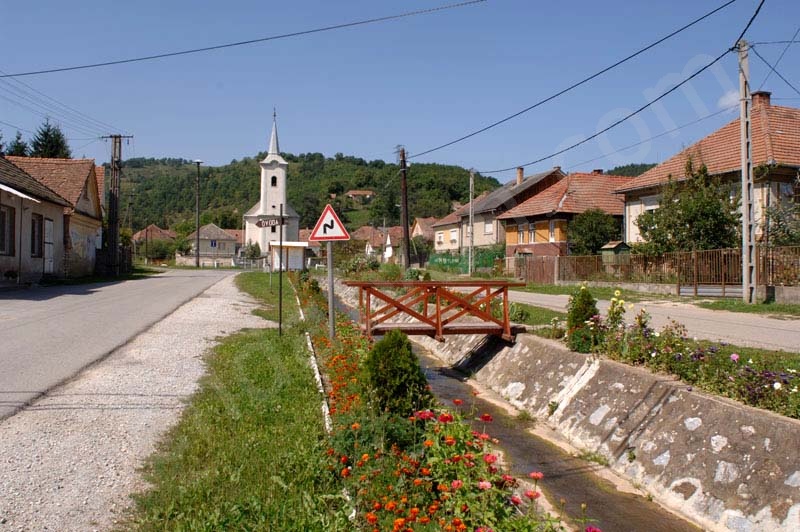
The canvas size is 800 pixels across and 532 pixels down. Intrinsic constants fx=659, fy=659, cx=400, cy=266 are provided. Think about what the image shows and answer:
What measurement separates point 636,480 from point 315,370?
446cm

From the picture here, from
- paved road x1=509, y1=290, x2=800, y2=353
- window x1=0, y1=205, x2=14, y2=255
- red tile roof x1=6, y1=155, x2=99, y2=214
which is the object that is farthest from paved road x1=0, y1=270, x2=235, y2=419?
red tile roof x1=6, y1=155, x2=99, y2=214

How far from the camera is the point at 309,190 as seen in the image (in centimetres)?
8638

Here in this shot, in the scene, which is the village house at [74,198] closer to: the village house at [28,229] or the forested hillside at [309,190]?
the village house at [28,229]

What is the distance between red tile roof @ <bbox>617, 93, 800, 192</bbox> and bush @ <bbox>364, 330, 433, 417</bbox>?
84.6 ft

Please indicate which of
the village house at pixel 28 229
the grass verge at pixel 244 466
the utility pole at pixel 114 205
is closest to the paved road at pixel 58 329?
the grass verge at pixel 244 466

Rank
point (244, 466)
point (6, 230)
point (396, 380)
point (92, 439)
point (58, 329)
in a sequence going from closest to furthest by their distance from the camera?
point (244, 466)
point (92, 439)
point (396, 380)
point (58, 329)
point (6, 230)

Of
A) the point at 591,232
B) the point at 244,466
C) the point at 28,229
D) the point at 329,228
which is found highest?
the point at 591,232

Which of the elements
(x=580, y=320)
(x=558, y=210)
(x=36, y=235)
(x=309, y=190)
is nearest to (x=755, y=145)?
(x=558, y=210)

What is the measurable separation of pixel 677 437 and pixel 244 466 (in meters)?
4.45

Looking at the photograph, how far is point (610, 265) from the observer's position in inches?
1171

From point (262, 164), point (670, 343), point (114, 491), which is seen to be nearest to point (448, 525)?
point (114, 491)

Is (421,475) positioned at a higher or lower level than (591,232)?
lower

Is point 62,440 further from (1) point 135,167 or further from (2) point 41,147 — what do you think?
(1) point 135,167

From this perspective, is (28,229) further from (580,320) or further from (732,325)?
(732,325)
